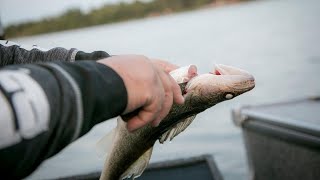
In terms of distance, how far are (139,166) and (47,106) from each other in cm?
142

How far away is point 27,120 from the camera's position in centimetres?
117

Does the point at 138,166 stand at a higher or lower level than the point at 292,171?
higher

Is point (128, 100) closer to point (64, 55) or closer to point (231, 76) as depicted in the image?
point (231, 76)

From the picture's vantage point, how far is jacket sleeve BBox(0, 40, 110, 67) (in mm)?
Answer: 2512

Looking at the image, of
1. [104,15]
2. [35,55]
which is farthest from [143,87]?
[104,15]

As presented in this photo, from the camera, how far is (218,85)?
2.14m

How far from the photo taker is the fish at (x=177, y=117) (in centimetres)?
214

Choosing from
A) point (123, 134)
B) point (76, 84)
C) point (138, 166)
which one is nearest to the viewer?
point (76, 84)

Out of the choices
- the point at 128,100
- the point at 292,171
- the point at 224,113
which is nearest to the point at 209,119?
the point at 224,113

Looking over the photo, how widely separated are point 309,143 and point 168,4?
76385 mm

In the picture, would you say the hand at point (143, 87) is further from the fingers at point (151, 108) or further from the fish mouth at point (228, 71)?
the fish mouth at point (228, 71)

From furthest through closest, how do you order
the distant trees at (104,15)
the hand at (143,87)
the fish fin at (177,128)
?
the distant trees at (104,15) → the fish fin at (177,128) → the hand at (143,87)

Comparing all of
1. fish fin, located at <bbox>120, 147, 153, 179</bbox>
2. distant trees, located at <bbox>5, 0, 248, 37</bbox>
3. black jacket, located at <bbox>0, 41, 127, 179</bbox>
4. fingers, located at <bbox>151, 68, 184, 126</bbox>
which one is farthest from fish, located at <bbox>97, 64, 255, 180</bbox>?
distant trees, located at <bbox>5, 0, 248, 37</bbox>

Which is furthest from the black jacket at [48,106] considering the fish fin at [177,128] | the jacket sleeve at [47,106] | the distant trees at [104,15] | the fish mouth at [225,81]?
the distant trees at [104,15]
